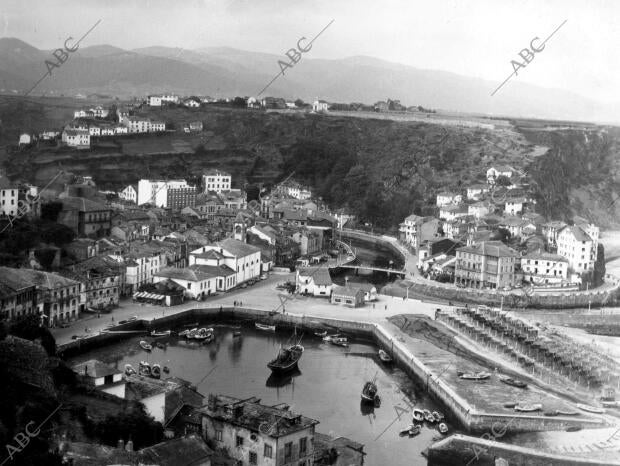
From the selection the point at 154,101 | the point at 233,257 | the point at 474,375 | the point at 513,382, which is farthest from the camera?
the point at 154,101

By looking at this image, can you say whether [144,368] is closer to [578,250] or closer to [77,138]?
[578,250]

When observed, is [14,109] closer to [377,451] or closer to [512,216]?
[512,216]

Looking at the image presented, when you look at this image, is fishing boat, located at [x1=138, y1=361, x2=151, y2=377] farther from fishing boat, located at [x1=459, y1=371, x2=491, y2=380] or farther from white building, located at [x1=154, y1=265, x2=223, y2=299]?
fishing boat, located at [x1=459, y1=371, x2=491, y2=380]

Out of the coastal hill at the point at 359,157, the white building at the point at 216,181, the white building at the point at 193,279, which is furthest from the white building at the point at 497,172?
the white building at the point at 193,279

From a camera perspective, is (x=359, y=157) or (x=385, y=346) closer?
(x=385, y=346)

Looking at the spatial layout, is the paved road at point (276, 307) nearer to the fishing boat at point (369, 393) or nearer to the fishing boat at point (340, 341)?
the fishing boat at point (340, 341)

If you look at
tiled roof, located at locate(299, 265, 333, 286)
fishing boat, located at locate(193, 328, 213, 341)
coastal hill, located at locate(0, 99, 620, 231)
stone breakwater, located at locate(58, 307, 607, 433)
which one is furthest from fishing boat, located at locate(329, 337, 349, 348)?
coastal hill, located at locate(0, 99, 620, 231)

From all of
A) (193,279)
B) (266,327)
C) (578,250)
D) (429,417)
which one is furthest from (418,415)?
(578,250)
